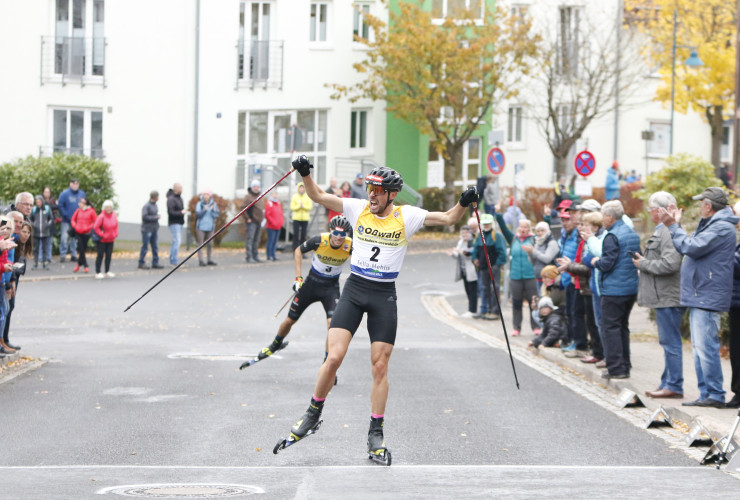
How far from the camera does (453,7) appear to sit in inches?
1547

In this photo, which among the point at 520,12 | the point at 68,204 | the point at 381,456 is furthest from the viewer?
the point at 520,12

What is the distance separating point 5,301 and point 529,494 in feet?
28.6

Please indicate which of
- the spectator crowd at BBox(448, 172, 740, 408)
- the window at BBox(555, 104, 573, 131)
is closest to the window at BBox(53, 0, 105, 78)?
the window at BBox(555, 104, 573, 131)

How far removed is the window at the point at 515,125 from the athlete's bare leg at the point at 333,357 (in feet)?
119

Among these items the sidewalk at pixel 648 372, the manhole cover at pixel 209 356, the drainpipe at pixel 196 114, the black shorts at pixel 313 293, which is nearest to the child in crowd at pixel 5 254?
the manhole cover at pixel 209 356

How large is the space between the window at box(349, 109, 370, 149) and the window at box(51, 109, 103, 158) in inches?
341

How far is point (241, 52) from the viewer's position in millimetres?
36281

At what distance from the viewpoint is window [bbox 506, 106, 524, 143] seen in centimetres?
4434

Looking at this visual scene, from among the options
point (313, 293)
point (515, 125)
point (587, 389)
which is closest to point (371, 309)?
point (313, 293)

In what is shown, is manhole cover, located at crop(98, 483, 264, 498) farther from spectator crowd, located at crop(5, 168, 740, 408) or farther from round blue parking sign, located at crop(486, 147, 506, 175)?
round blue parking sign, located at crop(486, 147, 506, 175)

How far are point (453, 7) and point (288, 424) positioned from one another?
3035 centimetres

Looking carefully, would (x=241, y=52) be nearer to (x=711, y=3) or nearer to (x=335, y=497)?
(x=711, y=3)

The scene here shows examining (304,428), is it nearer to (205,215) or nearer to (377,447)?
(377,447)

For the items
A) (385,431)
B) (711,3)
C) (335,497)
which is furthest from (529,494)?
(711,3)
